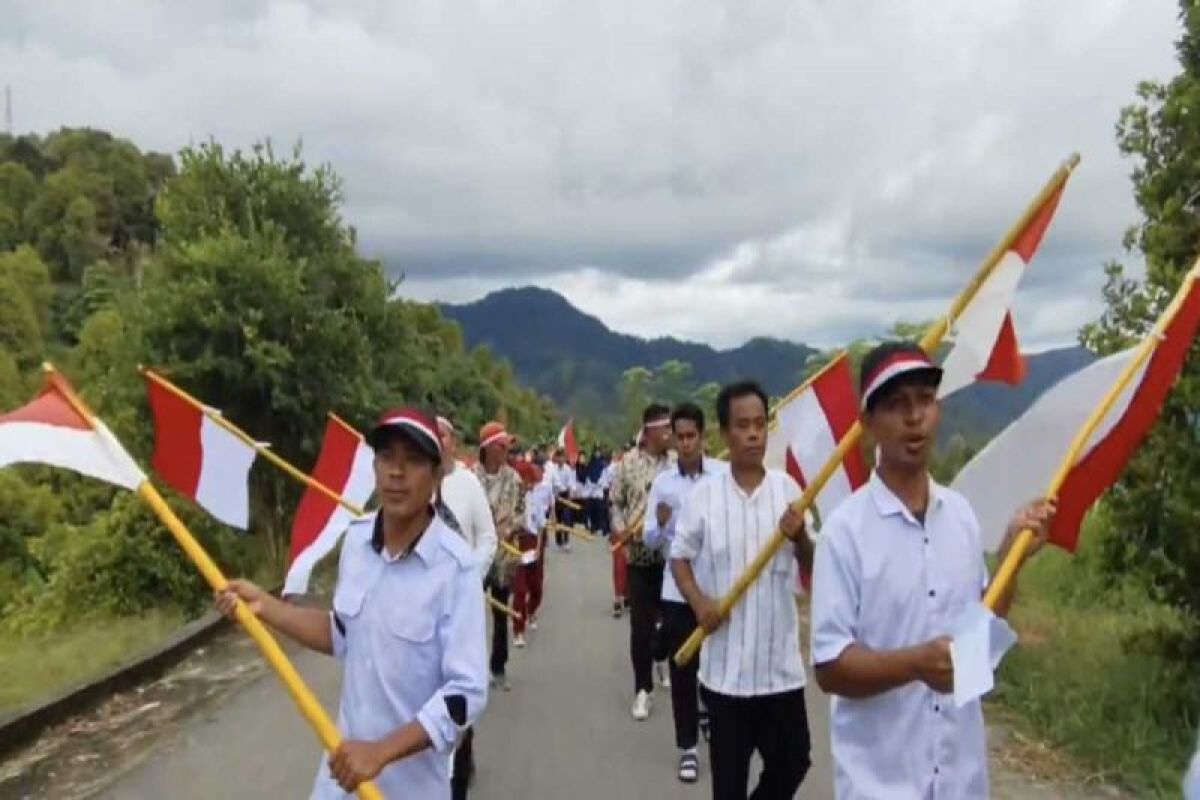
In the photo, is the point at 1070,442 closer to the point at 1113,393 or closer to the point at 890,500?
the point at 1113,393

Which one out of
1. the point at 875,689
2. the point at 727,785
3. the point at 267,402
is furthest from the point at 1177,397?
the point at 267,402

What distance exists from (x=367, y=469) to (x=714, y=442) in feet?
47.9

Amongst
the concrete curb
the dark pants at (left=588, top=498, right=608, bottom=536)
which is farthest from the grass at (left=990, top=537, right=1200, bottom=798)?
the dark pants at (left=588, top=498, right=608, bottom=536)

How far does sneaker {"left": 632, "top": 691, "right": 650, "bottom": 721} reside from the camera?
8.97m

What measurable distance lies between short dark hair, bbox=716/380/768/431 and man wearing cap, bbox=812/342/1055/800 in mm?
2103

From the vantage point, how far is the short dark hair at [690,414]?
7.68 m

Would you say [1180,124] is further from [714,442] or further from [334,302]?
[714,442]

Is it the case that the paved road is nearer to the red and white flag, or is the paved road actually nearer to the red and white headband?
the red and white flag

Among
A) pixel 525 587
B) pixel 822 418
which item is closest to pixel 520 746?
pixel 822 418

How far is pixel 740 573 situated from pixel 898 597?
230cm

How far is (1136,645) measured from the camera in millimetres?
7828

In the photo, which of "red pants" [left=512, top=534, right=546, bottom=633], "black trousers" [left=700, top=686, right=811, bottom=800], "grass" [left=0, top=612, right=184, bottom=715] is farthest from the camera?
"red pants" [left=512, top=534, right=546, bottom=633]

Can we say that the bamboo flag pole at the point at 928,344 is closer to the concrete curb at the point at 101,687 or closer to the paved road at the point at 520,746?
the paved road at the point at 520,746

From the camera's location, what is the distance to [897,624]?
320 centimetres
